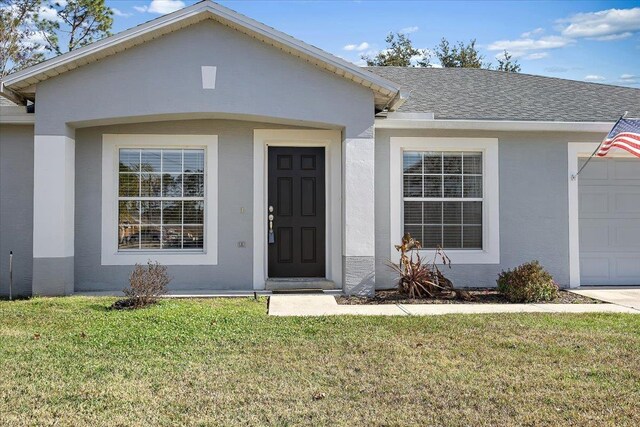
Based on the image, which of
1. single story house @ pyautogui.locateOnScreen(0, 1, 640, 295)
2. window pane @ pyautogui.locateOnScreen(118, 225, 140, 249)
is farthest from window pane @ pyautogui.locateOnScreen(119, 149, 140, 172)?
window pane @ pyautogui.locateOnScreen(118, 225, 140, 249)

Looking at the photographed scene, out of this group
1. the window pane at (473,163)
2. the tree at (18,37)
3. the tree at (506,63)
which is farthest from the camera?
the tree at (506,63)

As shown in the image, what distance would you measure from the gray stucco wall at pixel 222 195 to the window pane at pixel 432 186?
3.02 meters

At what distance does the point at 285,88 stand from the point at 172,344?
499cm

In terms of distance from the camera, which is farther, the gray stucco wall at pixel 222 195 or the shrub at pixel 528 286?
the gray stucco wall at pixel 222 195

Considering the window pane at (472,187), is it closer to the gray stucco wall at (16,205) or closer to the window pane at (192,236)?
the window pane at (192,236)

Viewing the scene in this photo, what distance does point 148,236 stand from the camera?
1015 centimetres

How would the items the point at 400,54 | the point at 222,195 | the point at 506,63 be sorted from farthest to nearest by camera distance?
the point at 506,63, the point at 400,54, the point at 222,195

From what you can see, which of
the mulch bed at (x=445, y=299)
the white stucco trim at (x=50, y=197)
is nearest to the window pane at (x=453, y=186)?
the mulch bed at (x=445, y=299)

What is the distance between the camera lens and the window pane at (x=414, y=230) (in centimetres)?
1042

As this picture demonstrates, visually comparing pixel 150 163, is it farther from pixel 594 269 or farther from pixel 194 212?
pixel 594 269

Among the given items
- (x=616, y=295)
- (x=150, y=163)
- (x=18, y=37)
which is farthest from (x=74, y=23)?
(x=616, y=295)

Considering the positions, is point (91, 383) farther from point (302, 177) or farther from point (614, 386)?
point (302, 177)

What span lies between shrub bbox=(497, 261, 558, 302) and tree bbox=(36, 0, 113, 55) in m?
26.8

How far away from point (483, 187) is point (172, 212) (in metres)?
5.85
